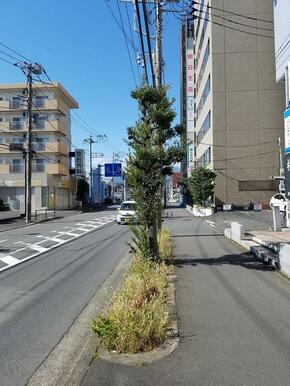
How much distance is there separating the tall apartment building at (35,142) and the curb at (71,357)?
183ft

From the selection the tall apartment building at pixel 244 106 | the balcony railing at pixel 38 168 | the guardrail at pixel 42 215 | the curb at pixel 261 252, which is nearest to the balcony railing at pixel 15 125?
the balcony railing at pixel 38 168

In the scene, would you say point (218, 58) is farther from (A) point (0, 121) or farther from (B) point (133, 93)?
(B) point (133, 93)

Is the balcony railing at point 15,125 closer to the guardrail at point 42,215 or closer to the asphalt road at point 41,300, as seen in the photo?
the guardrail at point 42,215

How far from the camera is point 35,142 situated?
2518 inches

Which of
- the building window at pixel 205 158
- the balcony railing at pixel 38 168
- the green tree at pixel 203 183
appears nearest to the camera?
the green tree at pixel 203 183

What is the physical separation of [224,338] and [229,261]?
7200mm

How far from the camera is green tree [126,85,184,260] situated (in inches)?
440

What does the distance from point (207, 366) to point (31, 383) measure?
173 centimetres

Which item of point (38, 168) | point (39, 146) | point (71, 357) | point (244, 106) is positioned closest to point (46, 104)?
point (39, 146)

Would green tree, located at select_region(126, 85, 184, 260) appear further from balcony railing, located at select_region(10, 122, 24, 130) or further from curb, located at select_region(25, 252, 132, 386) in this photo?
balcony railing, located at select_region(10, 122, 24, 130)

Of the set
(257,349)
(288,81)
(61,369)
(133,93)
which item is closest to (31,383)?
(61,369)

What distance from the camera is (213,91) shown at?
2130 inches

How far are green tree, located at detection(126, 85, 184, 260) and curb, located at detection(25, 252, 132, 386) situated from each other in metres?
3.18

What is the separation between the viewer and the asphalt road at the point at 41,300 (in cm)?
578
